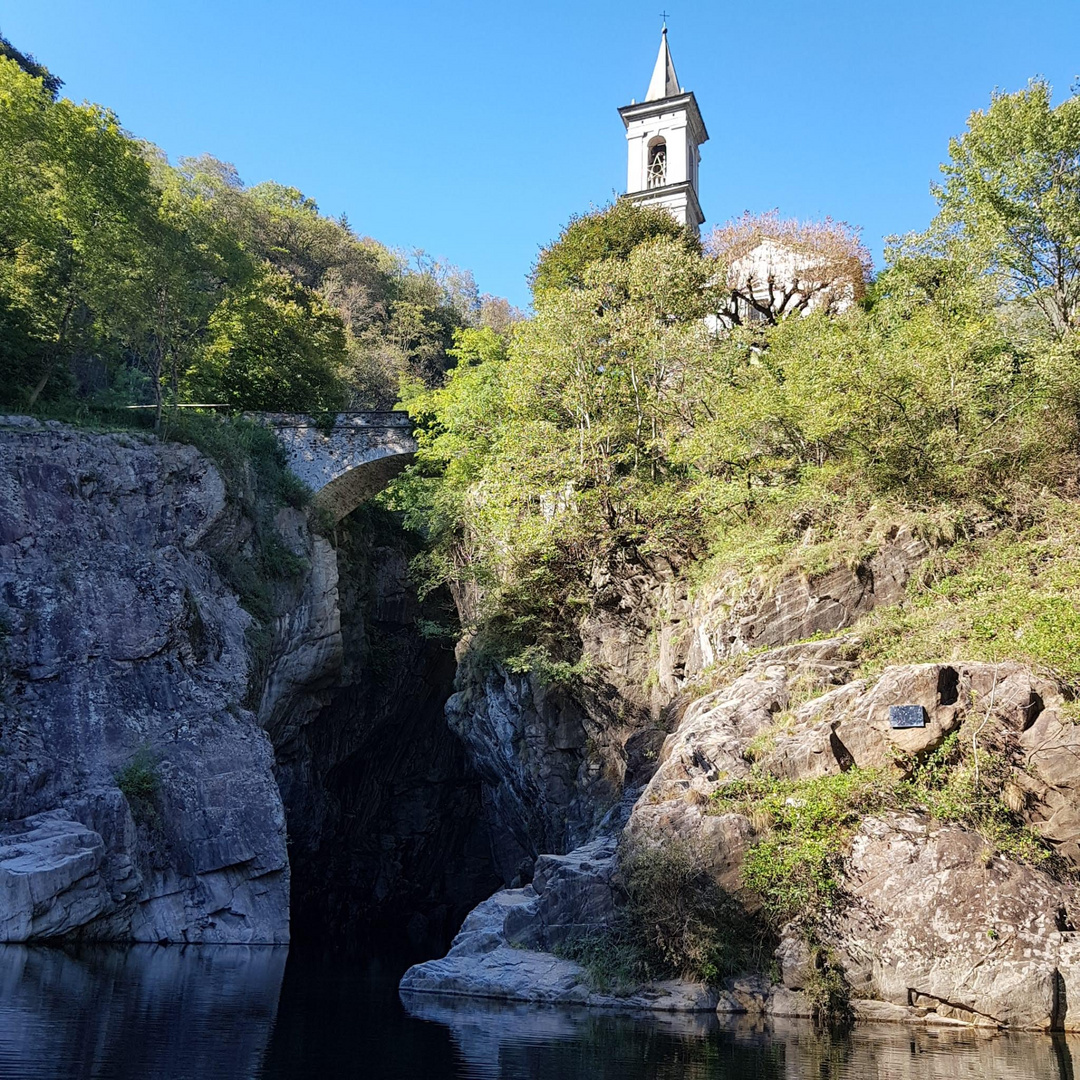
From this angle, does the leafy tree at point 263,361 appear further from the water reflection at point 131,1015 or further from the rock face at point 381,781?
the water reflection at point 131,1015

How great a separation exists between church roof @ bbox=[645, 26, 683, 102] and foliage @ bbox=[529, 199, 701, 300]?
1679 cm

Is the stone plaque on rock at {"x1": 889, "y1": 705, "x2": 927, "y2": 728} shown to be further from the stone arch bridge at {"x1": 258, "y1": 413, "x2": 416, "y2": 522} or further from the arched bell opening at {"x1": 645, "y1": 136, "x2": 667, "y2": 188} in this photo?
the arched bell opening at {"x1": 645, "y1": 136, "x2": 667, "y2": 188}

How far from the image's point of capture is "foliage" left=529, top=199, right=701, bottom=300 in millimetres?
30375

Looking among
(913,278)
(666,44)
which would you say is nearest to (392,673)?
(913,278)

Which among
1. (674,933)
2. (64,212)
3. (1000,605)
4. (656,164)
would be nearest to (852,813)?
(674,933)

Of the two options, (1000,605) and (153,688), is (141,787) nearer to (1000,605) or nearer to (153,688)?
(153,688)

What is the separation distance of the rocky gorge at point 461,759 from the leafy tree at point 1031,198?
702 cm

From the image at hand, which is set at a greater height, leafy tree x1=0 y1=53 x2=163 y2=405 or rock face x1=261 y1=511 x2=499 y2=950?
leafy tree x1=0 y1=53 x2=163 y2=405

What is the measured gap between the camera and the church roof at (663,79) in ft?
152

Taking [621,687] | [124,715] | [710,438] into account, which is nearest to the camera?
[710,438]

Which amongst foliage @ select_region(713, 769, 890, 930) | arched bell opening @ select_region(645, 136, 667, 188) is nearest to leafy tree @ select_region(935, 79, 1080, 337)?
foliage @ select_region(713, 769, 890, 930)

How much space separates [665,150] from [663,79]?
15.9ft

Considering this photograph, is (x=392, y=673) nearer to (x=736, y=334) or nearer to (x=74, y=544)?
(x=74, y=544)

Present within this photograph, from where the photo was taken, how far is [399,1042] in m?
7.86
